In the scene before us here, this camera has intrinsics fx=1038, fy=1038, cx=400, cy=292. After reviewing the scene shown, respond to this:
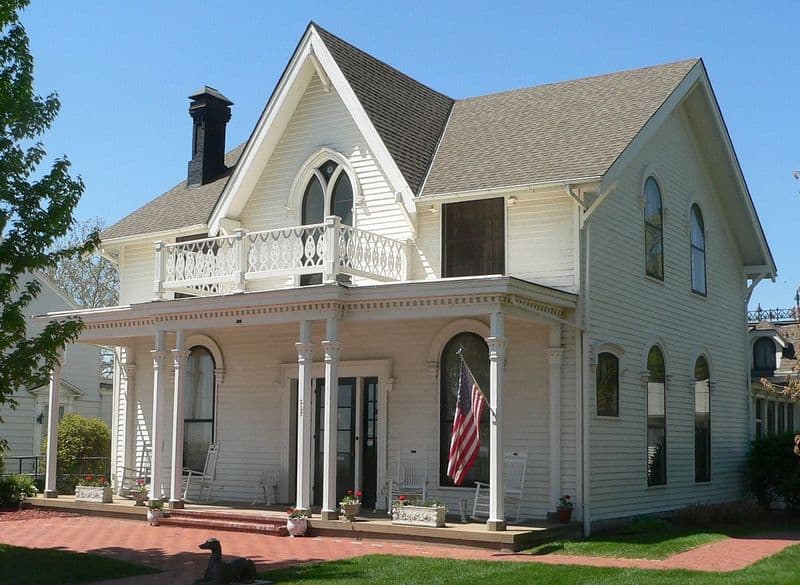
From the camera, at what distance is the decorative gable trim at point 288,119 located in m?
19.9

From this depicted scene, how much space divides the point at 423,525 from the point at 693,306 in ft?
30.3

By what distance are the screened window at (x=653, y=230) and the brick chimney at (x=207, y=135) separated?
10.8m

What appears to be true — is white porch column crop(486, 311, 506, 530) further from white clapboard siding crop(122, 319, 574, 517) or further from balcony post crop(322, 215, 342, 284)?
balcony post crop(322, 215, 342, 284)

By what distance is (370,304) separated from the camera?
1730 centimetres

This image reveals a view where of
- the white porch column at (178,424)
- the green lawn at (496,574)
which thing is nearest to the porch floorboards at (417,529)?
the white porch column at (178,424)

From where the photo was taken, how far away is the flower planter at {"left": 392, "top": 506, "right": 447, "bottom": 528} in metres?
15.8

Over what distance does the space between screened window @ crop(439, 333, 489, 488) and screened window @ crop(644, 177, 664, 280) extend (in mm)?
4157

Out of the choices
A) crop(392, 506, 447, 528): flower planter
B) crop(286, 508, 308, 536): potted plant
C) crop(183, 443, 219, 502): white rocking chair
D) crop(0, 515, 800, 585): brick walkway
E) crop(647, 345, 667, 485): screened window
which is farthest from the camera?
crop(183, 443, 219, 502): white rocking chair

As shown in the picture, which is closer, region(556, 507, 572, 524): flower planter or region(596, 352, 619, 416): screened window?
region(556, 507, 572, 524): flower planter

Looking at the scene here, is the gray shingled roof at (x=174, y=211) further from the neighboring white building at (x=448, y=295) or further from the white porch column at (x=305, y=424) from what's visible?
the white porch column at (x=305, y=424)

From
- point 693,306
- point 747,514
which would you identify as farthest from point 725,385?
point 747,514

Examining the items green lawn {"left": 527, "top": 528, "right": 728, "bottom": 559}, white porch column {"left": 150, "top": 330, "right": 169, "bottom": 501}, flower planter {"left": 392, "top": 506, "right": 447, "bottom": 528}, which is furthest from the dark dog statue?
white porch column {"left": 150, "top": 330, "right": 169, "bottom": 501}

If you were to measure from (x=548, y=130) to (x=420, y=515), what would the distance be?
816cm

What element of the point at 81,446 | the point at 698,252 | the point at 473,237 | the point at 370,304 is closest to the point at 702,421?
the point at 698,252
